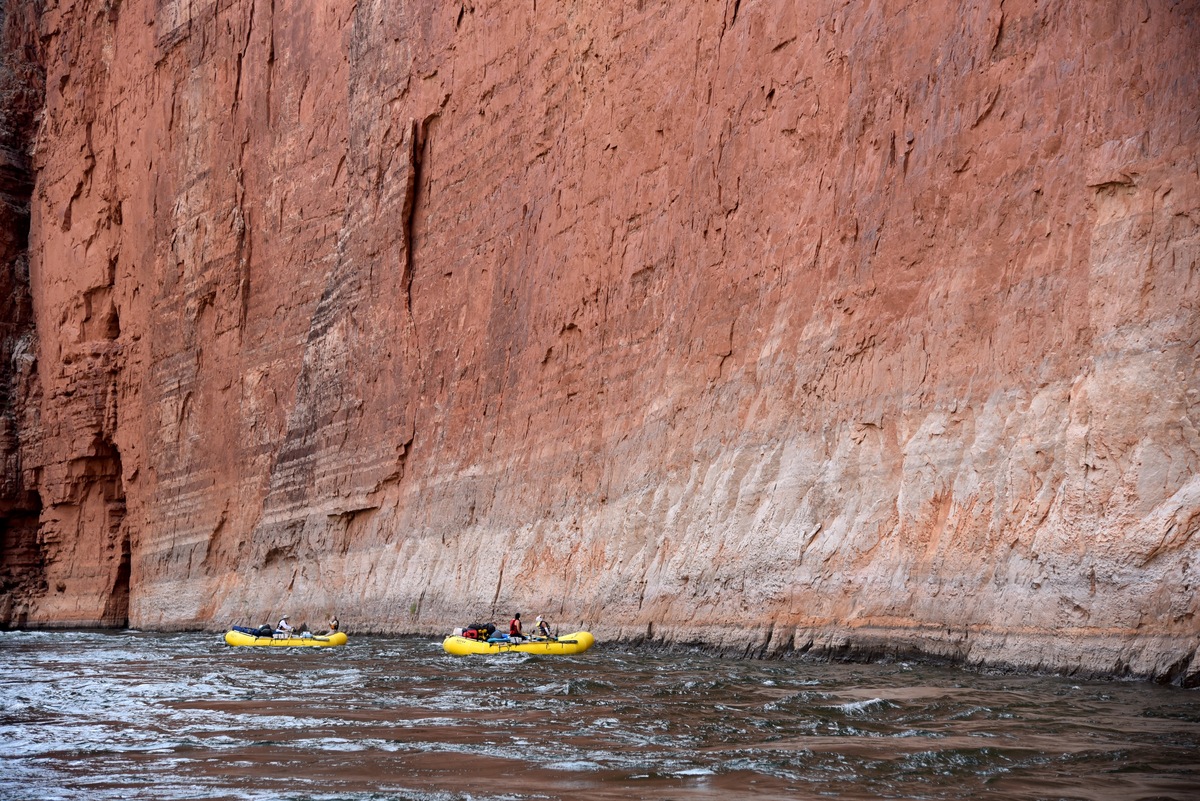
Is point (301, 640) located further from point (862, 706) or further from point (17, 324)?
point (17, 324)

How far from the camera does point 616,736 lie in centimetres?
1055

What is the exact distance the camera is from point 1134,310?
1441 centimetres

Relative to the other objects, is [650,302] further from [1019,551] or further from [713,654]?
[1019,551]

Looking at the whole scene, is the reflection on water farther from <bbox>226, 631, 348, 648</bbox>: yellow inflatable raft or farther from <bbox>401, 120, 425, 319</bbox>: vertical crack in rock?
<bbox>401, 120, 425, 319</bbox>: vertical crack in rock

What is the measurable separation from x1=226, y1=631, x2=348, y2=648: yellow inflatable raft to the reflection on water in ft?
31.6

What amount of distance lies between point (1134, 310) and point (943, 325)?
3.27 metres

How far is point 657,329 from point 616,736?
14.2m

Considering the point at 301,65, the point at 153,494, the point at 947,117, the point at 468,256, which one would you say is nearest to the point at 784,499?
the point at 947,117

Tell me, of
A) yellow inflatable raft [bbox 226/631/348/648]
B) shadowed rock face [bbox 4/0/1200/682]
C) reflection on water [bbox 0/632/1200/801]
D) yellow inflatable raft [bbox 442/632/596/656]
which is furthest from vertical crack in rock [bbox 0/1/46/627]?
reflection on water [bbox 0/632/1200/801]

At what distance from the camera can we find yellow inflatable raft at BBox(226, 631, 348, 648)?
27141 millimetres

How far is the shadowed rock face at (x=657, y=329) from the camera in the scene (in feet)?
48.5

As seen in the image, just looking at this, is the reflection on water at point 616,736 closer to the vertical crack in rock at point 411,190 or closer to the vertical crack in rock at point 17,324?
the vertical crack in rock at point 411,190

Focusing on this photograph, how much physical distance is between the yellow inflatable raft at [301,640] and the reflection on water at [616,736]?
964 cm

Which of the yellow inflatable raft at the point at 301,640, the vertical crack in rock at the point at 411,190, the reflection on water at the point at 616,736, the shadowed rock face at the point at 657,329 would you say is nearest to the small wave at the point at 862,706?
the reflection on water at the point at 616,736
